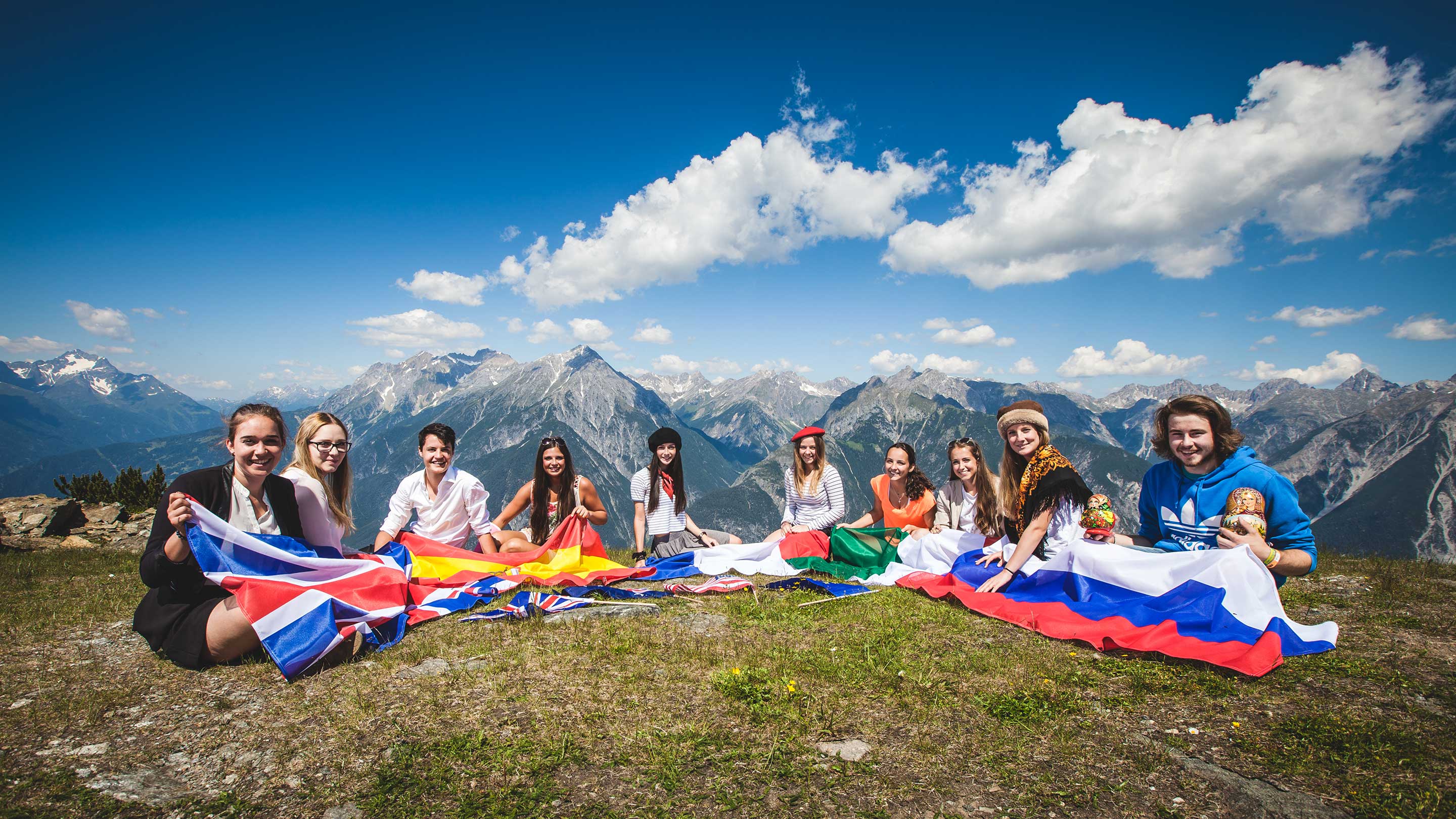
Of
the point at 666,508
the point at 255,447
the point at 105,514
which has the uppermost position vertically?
the point at 255,447

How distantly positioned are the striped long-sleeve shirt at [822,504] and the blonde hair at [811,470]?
0.08 meters

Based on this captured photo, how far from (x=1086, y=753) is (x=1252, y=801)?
101 cm

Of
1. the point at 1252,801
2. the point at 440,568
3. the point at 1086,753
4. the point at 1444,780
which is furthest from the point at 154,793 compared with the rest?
the point at 1444,780

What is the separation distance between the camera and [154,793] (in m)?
4.16

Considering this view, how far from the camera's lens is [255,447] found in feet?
21.9

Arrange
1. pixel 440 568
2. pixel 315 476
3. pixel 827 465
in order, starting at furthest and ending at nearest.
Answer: pixel 827 465 → pixel 440 568 → pixel 315 476

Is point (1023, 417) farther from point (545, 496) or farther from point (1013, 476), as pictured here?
point (545, 496)

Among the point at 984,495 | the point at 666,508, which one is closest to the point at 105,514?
the point at 666,508

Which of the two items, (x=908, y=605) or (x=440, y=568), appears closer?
(x=908, y=605)

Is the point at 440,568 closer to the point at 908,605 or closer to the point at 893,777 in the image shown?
the point at 908,605

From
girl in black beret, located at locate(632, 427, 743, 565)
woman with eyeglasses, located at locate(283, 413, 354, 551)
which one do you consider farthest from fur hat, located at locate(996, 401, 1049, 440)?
woman with eyeglasses, located at locate(283, 413, 354, 551)

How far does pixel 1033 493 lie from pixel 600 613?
6.92m

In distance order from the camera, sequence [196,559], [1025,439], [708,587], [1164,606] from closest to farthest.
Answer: [196,559] < [1164,606] < [1025,439] < [708,587]

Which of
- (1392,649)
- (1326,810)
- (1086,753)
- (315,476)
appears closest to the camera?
(1326,810)
